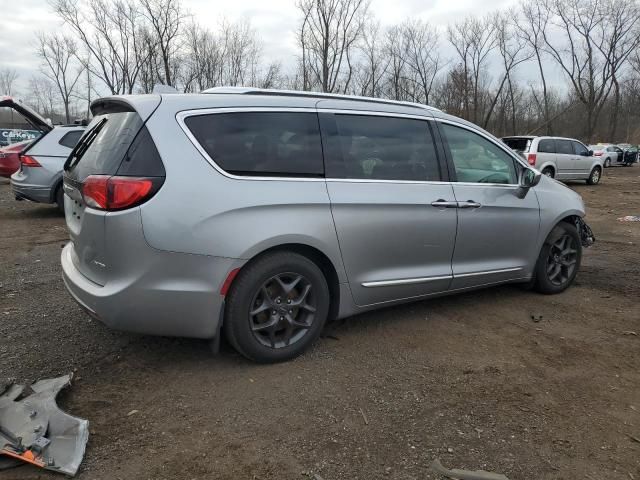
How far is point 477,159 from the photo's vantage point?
4402 millimetres

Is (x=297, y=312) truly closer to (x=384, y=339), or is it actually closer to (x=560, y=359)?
(x=384, y=339)

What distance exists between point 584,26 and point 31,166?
53789mm

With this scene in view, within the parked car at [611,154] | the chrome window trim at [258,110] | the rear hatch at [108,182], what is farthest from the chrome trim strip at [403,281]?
the parked car at [611,154]

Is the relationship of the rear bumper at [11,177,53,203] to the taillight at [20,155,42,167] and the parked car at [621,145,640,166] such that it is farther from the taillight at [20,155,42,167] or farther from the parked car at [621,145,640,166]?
the parked car at [621,145,640,166]

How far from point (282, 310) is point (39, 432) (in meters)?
1.48

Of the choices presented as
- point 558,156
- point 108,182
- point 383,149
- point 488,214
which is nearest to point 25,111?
point 108,182

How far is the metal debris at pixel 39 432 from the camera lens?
7.47ft

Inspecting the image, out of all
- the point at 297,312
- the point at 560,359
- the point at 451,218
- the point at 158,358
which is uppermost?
the point at 451,218

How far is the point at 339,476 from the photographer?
7.57 feet

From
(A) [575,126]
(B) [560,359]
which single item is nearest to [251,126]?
(B) [560,359]

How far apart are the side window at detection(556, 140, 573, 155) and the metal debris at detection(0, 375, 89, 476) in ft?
60.5

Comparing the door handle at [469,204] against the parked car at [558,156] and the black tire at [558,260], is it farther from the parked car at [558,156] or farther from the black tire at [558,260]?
the parked car at [558,156]

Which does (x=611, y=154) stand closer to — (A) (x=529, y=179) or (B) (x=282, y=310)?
(A) (x=529, y=179)

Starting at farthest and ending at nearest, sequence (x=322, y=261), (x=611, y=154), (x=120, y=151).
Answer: (x=611, y=154) → (x=322, y=261) → (x=120, y=151)
